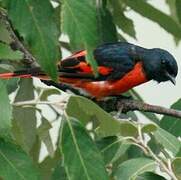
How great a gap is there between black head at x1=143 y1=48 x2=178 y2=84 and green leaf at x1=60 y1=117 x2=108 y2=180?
1136mm

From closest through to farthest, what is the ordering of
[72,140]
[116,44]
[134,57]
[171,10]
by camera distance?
1. [72,140]
2. [116,44]
3. [134,57]
4. [171,10]

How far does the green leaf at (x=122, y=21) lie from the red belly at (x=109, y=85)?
201 mm

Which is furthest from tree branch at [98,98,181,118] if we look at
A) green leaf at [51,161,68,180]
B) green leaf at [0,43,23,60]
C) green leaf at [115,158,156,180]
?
green leaf at [0,43,23,60]

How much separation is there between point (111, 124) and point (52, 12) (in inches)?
22.9

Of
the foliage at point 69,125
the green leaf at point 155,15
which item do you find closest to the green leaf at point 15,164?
the foliage at point 69,125

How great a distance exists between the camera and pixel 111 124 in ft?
6.71

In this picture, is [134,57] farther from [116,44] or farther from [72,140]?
[72,140]

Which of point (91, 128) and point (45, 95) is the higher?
point (45, 95)

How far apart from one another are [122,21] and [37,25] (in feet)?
5.11

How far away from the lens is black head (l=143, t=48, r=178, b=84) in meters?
3.04

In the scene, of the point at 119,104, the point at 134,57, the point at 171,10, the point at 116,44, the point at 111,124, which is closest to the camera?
the point at 111,124

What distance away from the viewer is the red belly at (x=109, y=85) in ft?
9.18

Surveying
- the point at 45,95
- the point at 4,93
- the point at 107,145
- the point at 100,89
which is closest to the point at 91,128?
the point at 100,89

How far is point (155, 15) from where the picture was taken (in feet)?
9.80
